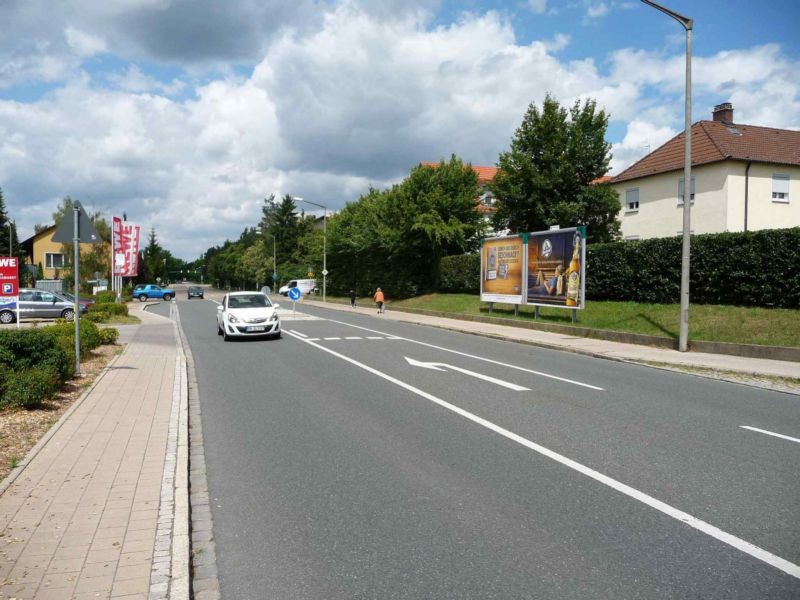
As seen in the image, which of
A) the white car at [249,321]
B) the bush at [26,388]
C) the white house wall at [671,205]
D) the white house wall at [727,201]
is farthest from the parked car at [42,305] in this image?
the white house wall at [727,201]

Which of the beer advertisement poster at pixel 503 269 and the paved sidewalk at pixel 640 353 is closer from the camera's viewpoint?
the paved sidewalk at pixel 640 353

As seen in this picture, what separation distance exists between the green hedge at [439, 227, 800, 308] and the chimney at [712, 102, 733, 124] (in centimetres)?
2081

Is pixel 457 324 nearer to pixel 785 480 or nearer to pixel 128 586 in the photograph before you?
pixel 785 480

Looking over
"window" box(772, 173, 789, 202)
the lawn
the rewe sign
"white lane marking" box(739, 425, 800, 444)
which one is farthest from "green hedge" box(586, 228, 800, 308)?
the rewe sign

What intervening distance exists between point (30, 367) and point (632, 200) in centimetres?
3866

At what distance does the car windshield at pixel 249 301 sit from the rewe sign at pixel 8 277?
587cm

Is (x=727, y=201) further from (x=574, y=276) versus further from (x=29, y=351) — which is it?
(x=29, y=351)

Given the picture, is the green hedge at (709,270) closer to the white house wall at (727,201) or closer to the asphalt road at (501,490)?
the asphalt road at (501,490)

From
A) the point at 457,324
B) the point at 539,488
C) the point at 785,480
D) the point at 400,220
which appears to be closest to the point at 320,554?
the point at 539,488

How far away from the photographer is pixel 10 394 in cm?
829

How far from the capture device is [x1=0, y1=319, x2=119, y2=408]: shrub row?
836 centimetres

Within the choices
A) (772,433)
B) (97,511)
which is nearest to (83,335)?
(97,511)

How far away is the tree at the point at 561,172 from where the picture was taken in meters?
37.3

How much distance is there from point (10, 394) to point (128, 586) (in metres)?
5.81
